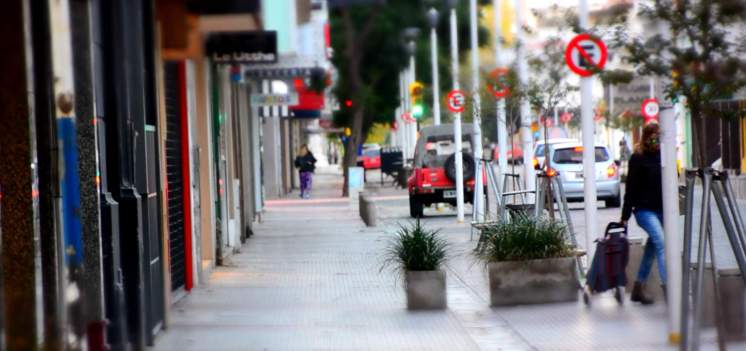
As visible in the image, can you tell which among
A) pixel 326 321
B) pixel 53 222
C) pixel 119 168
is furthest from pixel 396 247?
pixel 53 222

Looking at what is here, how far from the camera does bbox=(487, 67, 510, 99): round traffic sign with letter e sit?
2247 cm

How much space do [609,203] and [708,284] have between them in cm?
2116

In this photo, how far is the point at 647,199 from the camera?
12320 mm

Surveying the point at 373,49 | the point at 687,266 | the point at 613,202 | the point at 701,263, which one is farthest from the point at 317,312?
the point at 613,202

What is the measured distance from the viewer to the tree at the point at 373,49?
314 inches

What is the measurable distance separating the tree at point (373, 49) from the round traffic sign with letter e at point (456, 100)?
55.1ft

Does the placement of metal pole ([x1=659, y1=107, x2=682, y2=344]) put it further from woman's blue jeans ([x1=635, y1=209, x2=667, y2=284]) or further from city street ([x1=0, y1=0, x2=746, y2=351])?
woman's blue jeans ([x1=635, y1=209, x2=667, y2=284])

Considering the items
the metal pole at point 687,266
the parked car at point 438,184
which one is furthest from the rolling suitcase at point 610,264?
the parked car at point 438,184

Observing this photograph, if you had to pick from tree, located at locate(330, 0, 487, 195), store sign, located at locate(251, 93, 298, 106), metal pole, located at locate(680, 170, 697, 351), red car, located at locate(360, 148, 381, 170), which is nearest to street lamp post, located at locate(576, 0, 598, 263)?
metal pole, located at locate(680, 170, 697, 351)

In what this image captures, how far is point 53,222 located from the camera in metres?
8.34

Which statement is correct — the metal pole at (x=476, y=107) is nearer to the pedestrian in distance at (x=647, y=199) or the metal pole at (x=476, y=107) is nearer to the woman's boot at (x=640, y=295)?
the pedestrian in distance at (x=647, y=199)

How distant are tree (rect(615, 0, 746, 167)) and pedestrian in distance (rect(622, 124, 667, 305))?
222cm

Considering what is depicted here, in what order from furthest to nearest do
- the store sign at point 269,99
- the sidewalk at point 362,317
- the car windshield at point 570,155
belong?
the car windshield at point 570,155, the store sign at point 269,99, the sidewalk at point 362,317

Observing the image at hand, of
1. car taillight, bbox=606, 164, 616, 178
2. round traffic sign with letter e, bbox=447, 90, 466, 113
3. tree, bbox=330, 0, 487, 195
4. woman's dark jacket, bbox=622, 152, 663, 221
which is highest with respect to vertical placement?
round traffic sign with letter e, bbox=447, 90, 466, 113
